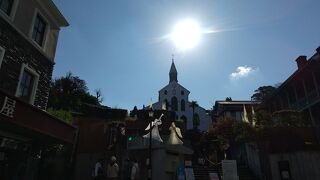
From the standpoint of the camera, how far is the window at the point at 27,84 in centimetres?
1305

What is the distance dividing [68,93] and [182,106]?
34377mm

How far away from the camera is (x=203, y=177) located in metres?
23.2

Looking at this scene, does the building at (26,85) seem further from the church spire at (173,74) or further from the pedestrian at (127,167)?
the church spire at (173,74)

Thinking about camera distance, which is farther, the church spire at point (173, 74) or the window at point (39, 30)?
the church spire at point (173, 74)

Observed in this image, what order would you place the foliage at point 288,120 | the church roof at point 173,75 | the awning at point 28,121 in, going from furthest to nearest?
1. the church roof at point 173,75
2. the foliage at point 288,120
3. the awning at point 28,121

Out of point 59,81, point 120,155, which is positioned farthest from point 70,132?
point 59,81

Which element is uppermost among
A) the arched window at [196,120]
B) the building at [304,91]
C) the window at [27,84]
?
the arched window at [196,120]

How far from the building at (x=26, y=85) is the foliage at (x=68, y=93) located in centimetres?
2219

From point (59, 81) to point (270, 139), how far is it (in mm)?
29864

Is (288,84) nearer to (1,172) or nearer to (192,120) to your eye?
(1,172)

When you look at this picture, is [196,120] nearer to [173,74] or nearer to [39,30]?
[173,74]

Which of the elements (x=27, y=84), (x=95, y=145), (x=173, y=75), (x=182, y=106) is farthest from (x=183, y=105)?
(x=27, y=84)

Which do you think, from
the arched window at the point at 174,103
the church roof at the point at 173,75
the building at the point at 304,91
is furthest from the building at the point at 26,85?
the church roof at the point at 173,75

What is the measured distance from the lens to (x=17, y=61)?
41.6ft
